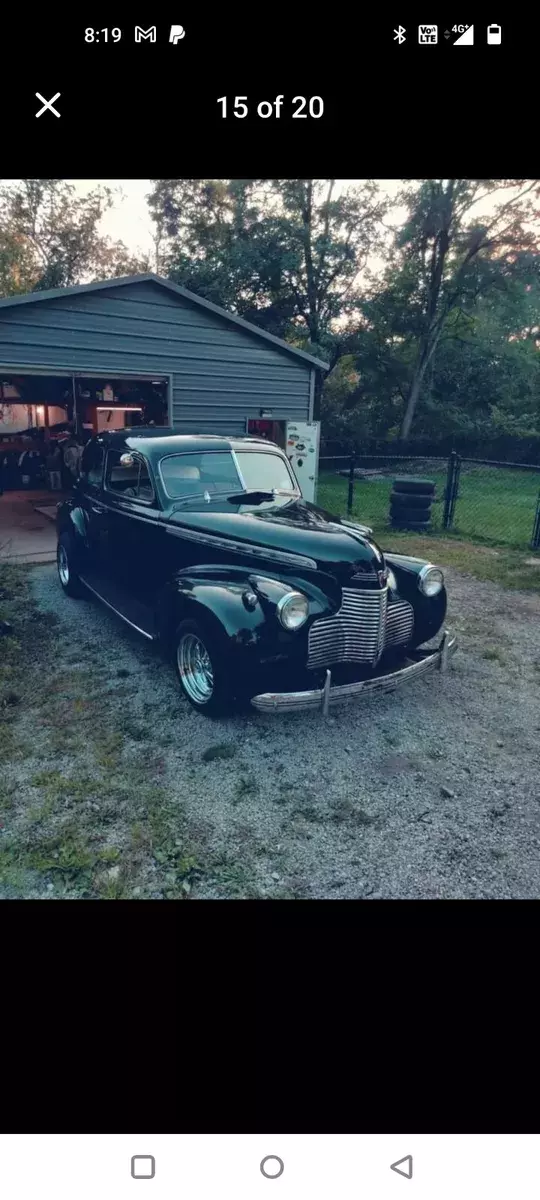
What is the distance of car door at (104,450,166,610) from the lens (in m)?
5.16

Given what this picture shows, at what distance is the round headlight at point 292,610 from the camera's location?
3.79 m

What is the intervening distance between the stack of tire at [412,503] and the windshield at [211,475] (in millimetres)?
6087

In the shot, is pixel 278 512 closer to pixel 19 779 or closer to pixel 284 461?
pixel 284 461

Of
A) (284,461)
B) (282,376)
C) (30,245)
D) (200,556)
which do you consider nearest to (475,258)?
(282,376)

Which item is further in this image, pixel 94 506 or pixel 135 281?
pixel 135 281

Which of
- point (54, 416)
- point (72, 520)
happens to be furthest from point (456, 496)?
point (54, 416)

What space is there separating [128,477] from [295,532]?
7.11 ft

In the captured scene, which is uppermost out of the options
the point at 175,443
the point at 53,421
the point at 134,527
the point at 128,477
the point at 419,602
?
the point at 53,421

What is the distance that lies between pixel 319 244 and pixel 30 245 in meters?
18.2

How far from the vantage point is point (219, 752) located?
3.98 m

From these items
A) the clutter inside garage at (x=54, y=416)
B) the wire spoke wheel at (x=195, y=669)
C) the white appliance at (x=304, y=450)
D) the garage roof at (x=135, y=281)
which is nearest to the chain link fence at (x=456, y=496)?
the white appliance at (x=304, y=450)

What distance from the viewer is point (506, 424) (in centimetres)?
2603

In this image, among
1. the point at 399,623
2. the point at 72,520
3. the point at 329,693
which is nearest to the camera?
the point at 329,693

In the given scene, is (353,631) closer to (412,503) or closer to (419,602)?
(419,602)
